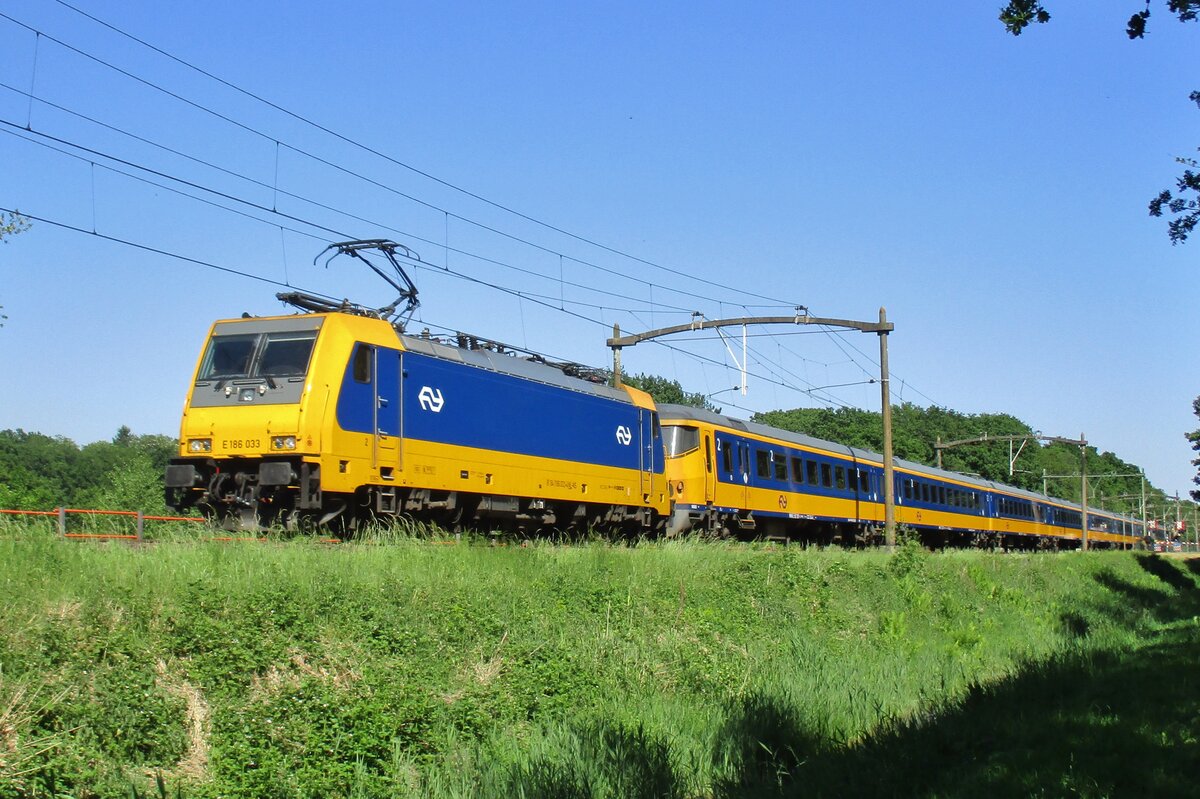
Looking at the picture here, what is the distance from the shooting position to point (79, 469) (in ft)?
227

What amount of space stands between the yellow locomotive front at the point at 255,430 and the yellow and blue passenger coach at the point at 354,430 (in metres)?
0.02

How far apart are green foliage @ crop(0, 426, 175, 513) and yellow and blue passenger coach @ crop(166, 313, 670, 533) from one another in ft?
83.8

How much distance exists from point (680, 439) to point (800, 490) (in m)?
6.89

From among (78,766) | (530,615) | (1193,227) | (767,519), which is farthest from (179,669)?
(767,519)

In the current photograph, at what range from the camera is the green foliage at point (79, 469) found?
44531mm

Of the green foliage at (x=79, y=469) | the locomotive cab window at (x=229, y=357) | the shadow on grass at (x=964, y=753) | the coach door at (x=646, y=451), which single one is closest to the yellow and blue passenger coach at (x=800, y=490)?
the coach door at (x=646, y=451)

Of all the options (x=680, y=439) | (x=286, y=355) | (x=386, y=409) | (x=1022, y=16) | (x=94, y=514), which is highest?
(x=1022, y=16)

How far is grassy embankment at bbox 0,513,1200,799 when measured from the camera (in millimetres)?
8883

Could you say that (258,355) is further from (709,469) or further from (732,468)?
(732,468)

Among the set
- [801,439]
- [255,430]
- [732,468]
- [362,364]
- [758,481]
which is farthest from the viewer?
[801,439]

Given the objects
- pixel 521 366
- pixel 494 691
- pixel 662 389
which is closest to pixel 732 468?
pixel 521 366

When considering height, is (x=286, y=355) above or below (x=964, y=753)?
above

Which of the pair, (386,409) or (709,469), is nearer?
(386,409)

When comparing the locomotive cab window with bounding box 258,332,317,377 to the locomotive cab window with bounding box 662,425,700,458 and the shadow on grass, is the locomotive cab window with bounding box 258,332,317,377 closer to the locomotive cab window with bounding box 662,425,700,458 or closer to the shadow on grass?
the shadow on grass
